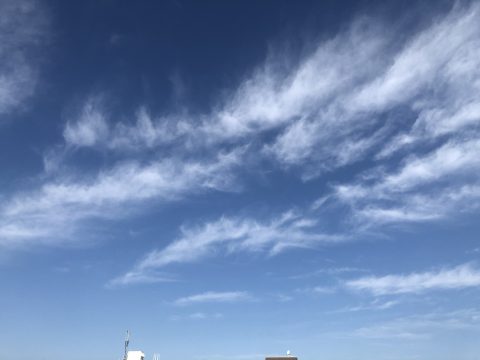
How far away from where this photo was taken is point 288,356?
416ft

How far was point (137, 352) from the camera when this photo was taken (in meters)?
134

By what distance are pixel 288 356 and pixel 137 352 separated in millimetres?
55612
